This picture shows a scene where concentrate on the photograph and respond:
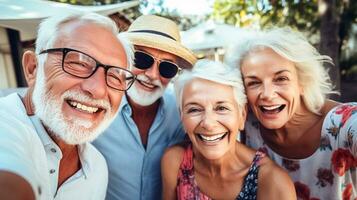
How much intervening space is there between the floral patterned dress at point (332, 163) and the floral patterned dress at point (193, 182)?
1.19 feet

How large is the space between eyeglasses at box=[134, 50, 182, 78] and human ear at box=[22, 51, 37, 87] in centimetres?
86

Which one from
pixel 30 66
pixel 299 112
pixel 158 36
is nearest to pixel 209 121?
pixel 299 112

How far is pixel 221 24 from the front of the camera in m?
9.97

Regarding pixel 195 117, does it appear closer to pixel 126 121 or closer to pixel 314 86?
pixel 126 121

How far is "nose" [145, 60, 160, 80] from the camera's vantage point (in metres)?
2.49

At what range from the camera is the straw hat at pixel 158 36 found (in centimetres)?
248

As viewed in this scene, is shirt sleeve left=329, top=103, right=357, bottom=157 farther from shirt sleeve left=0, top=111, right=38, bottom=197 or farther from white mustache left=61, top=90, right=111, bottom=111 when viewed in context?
shirt sleeve left=0, top=111, right=38, bottom=197

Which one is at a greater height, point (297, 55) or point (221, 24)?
point (297, 55)

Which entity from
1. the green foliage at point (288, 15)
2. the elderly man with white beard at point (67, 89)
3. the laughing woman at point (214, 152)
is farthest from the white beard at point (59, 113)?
the green foliage at point (288, 15)

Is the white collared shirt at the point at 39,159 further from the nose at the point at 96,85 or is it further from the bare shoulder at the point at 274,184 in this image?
the bare shoulder at the point at 274,184

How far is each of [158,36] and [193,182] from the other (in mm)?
1161

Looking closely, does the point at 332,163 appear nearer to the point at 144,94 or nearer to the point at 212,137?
the point at 212,137

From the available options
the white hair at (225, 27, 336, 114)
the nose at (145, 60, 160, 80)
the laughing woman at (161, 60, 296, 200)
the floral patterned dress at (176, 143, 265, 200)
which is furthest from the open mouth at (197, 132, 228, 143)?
the nose at (145, 60, 160, 80)

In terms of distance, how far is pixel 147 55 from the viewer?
249cm
